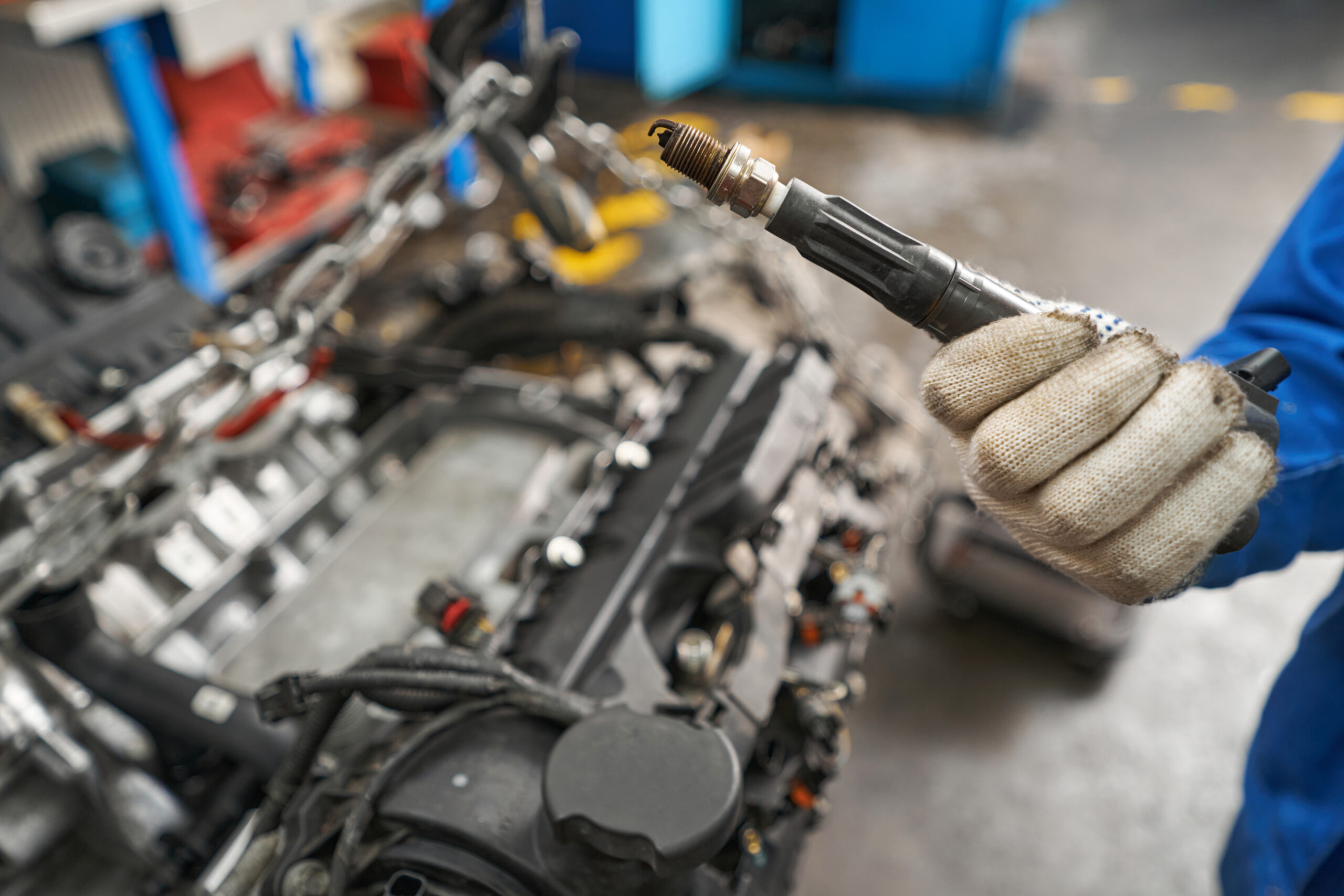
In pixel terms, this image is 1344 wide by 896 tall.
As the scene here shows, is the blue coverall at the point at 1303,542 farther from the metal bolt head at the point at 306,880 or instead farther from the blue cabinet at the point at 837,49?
the blue cabinet at the point at 837,49

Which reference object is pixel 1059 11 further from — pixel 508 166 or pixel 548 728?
Result: pixel 548 728

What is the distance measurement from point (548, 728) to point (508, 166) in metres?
0.88

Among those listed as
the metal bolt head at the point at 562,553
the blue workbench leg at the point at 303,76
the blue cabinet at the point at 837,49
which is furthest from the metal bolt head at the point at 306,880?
the blue cabinet at the point at 837,49

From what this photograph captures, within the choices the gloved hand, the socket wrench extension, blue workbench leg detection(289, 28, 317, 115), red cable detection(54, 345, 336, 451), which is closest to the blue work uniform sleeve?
the gloved hand

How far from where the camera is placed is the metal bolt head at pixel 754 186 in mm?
549

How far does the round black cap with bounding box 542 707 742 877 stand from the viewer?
62 centimetres

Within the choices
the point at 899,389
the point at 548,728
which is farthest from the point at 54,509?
the point at 899,389

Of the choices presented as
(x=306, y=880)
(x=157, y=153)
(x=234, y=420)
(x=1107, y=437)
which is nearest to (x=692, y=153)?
(x=1107, y=437)

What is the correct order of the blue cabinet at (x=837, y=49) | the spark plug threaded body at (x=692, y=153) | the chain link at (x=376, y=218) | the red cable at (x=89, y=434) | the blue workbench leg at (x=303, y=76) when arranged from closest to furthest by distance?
1. the spark plug threaded body at (x=692, y=153)
2. the chain link at (x=376, y=218)
3. the red cable at (x=89, y=434)
4. the blue workbench leg at (x=303, y=76)
5. the blue cabinet at (x=837, y=49)

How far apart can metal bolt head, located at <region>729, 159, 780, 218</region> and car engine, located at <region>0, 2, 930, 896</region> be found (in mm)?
434

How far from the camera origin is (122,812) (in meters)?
0.99

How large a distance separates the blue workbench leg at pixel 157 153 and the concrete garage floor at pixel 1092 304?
2.27m

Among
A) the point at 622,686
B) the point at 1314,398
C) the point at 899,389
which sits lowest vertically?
the point at 899,389

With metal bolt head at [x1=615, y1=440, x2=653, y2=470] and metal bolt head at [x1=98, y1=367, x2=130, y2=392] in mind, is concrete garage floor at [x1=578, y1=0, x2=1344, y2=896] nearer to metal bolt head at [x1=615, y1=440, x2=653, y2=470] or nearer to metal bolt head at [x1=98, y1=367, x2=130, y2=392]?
metal bolt head at [x1=615, y1=440, x2=653, y2=470]
